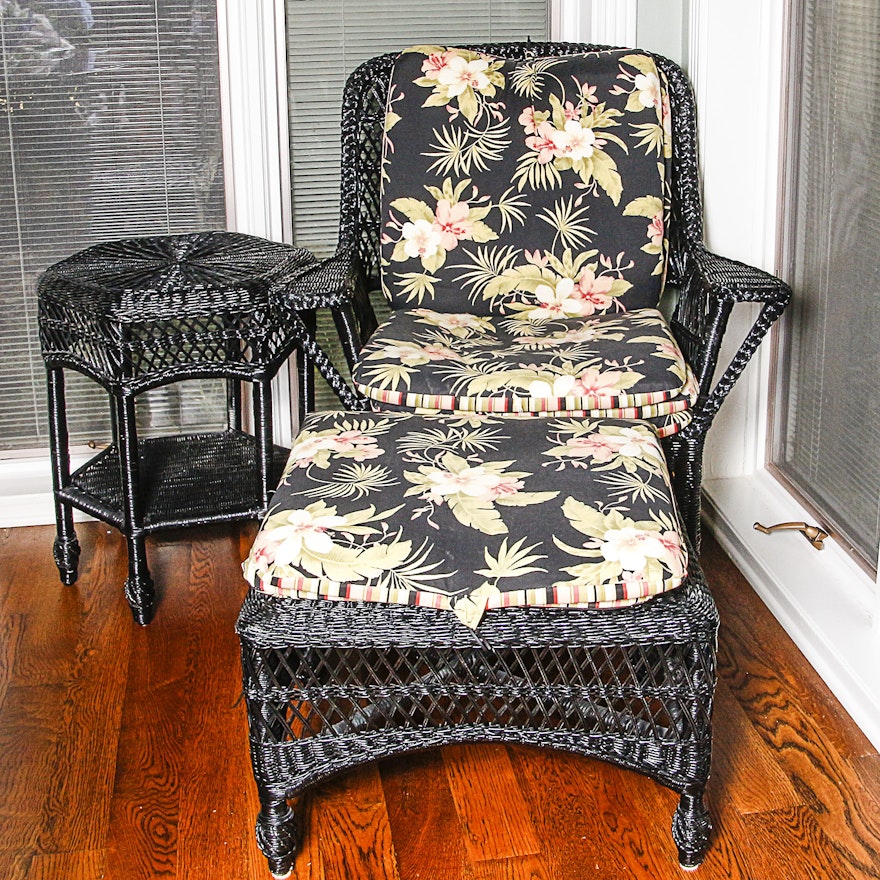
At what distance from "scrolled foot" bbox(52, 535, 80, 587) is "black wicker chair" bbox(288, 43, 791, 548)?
21.4 inches

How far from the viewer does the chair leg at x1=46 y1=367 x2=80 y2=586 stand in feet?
7.36

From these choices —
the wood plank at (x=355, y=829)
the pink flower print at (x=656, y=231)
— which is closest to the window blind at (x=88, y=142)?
the pink flower print at (x=656, y=231)

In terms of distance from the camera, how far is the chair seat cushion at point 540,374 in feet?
6.14

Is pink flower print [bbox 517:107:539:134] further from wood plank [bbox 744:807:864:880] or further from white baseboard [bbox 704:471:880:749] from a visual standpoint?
wood plank [bbox 744:807:864:880]

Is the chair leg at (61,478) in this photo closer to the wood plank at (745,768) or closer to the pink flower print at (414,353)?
the pink flower print at (414,353)

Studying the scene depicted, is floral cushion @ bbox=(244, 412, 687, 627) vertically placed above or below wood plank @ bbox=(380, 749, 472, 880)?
above

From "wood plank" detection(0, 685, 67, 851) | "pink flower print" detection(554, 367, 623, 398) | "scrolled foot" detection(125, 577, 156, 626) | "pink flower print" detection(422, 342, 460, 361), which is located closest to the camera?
"wood plank" detection(0, 685, 67, 851)

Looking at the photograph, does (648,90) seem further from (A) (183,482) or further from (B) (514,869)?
(B) (514,869)

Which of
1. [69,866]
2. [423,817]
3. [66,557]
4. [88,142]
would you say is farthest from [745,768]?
[88,142]

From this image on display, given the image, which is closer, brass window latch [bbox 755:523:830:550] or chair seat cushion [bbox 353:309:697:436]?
chair seat cushion [bbox 353:309:697:436]

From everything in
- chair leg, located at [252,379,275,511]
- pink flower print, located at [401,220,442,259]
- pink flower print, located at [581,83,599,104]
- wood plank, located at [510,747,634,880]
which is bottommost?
wood plank, located at [510,747,634,880]

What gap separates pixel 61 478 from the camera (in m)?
Result: 2.28

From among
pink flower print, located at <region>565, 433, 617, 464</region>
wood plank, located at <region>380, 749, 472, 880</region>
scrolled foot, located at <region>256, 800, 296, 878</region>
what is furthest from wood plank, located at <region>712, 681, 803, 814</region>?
scrolled foot, located at <region>256, 800, 296, 878</region>

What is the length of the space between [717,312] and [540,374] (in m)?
0.30
